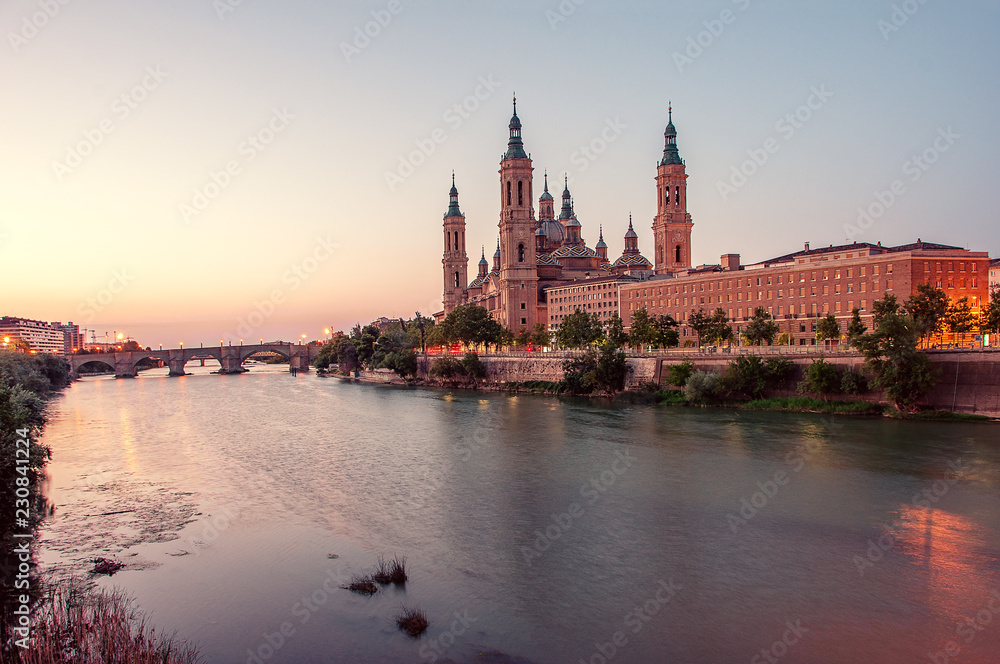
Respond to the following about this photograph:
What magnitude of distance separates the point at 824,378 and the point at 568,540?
30.4 m

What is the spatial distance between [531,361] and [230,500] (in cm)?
5217

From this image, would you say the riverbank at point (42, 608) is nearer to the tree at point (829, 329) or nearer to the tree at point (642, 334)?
the tree at point (829, 329)

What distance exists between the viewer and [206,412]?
2276 inches

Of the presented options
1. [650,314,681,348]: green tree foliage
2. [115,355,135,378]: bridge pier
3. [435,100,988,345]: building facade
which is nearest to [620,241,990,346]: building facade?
[435,100,988,345]: building facade

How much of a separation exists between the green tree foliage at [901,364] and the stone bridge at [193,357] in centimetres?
11941

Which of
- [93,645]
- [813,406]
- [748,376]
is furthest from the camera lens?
[748,376]

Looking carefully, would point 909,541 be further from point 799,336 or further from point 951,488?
point 799,336

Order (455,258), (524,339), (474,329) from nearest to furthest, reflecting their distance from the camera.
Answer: (474,329)
(524,339)
(455,258)

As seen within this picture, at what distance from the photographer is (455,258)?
16200 centimetres

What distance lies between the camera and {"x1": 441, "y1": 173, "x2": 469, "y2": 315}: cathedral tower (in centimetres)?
16138

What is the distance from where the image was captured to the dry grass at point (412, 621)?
13945 mm

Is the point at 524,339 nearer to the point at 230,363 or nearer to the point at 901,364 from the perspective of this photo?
the point at 901,364

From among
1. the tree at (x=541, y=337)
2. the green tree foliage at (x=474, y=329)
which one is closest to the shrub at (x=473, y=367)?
the green tree foliage at (x=474, y=329)

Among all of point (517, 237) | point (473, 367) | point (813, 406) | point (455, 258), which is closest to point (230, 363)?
point (455, 258)
